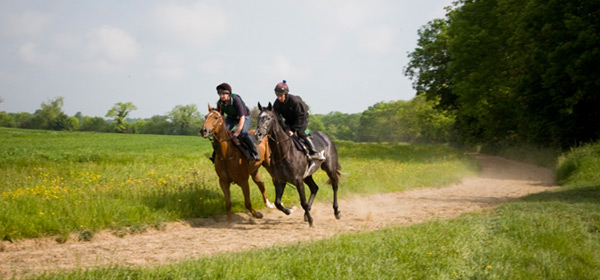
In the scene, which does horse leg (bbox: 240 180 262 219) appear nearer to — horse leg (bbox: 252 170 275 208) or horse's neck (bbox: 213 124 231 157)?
horse leg (bbox: 252 170 275 208)

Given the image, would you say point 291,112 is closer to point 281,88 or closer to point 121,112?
point 281,88

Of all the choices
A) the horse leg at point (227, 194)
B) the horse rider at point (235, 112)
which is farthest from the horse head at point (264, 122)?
the horse leg at point (227, 194)

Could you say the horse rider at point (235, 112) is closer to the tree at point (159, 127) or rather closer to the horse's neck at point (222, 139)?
the horse's neck at point (222, 139)

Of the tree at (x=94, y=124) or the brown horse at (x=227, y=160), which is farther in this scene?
the tree at (x=94, y=124)

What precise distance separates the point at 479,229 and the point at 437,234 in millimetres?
1027

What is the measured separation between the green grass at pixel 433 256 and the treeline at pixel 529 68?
15748mm

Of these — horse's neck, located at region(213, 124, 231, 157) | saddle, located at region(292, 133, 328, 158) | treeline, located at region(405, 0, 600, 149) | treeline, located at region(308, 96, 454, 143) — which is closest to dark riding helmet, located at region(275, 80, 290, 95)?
saddle, located at region(292, 133, 328, 158)

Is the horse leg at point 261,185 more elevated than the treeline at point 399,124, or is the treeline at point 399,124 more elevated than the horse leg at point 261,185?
the treeline at point 399,124

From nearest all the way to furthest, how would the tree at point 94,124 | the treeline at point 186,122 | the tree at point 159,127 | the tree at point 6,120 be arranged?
the tree at point 6,120 < the treeline at point 186,122 < the tree at point 94,124 < the tree at point 159,127

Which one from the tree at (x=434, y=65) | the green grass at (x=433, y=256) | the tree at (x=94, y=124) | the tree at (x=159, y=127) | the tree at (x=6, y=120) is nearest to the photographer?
the green grass at (x=433, y=256)

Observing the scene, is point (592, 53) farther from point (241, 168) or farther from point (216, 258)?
point (216, 258)

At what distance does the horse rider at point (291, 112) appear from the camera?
9461mm

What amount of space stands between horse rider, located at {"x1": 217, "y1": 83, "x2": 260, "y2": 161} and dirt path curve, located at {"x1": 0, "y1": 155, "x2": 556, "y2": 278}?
6.27 feet

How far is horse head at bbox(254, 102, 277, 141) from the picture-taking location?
8.72 m
